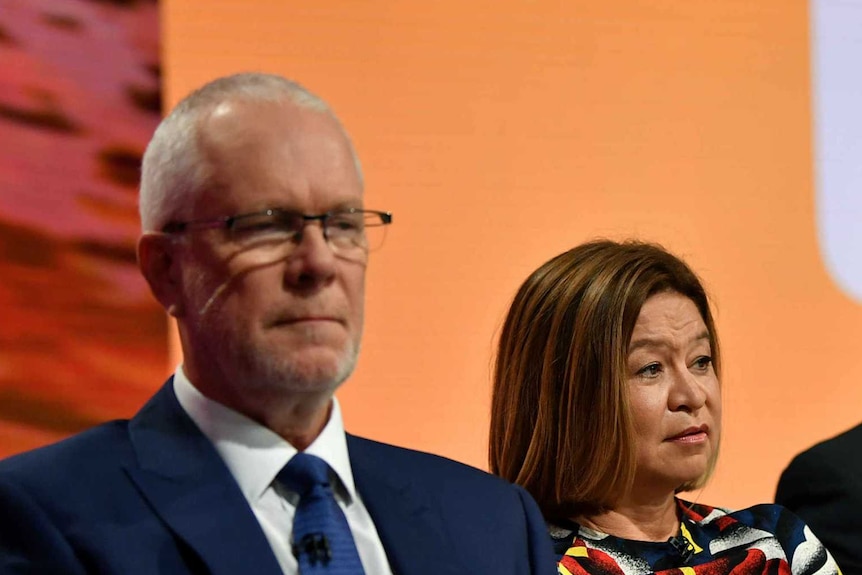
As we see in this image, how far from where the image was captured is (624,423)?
7.97 feet

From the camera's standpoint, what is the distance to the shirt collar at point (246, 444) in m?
1.80

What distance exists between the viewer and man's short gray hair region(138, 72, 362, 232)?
182cm

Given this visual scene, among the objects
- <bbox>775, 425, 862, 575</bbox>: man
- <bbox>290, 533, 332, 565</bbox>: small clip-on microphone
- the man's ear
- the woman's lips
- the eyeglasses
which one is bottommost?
<bbox>775, 425, 862, 575</bbox>: man

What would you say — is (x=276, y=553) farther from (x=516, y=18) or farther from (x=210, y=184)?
(x=516, y=18)

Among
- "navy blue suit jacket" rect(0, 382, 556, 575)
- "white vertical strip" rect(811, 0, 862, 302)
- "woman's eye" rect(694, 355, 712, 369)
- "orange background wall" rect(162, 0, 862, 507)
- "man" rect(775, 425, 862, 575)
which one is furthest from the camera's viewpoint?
"white vertical strip" rect(811, 0, 862, 302)

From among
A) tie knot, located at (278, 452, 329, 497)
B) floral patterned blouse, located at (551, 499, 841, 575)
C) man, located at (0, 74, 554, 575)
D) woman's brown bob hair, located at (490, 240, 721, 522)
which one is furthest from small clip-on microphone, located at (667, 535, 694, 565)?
tie knot, located at (278, 452, 329, 497)

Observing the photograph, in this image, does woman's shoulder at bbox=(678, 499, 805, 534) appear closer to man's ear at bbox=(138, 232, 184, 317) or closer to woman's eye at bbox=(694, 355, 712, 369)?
woman's eye at bbox=(694, 355, 712, 369)

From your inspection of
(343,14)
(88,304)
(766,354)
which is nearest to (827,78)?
(766,354)

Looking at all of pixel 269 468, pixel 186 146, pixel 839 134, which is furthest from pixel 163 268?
pixel 839 134

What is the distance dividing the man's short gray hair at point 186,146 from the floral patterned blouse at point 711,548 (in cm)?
91

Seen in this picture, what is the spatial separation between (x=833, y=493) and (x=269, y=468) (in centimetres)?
149

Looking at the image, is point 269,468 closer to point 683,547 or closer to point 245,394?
point 245,394

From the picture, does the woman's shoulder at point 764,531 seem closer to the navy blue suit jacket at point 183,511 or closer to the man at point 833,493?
the man at point 833,493

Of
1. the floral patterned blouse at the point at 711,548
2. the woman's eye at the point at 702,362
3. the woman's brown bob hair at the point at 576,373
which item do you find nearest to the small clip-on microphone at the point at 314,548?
the floral patterned blouse at the point at 711,548
